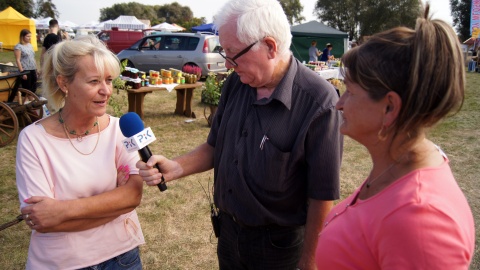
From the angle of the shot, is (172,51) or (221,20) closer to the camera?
(221,20)

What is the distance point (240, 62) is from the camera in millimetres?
1685

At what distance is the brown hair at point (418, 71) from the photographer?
0.98m

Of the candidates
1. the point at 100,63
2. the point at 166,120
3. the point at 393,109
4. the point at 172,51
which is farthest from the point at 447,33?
the point at 172,51

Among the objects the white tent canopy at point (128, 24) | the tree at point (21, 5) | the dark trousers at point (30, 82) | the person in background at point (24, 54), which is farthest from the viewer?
the tree at point (21, 5)

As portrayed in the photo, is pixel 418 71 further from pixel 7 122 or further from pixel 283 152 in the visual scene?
pixel 7 122

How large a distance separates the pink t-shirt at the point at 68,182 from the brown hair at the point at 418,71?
122 cm

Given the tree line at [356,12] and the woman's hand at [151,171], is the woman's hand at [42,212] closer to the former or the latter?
the woman's hand at [151,171]

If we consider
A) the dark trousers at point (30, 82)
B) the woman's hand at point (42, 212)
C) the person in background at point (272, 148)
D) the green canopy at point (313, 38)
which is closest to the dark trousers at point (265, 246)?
the person in background at point (272, 148)

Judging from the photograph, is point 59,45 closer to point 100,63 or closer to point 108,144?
point 100,63

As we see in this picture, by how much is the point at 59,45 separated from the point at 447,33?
1.59 meters

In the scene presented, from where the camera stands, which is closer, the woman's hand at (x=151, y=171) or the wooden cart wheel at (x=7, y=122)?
the woman's hand at (x=151, y=171)

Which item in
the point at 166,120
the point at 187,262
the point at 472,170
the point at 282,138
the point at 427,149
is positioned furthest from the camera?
the point at 166,120

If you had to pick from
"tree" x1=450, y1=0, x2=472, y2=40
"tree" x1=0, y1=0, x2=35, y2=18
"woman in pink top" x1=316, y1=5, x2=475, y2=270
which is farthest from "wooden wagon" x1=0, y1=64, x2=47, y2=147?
"tree" x1=450, y1=0, x2=472, y2=40

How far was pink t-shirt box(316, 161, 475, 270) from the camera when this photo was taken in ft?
2.95
